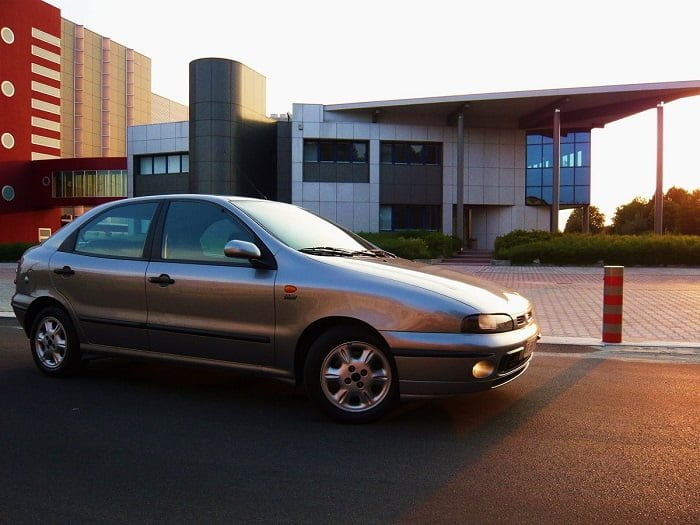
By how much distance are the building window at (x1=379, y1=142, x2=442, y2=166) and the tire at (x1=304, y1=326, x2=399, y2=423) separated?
109 feet

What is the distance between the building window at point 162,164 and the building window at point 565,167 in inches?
845

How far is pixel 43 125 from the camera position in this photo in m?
44.6

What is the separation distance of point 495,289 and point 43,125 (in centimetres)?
4644

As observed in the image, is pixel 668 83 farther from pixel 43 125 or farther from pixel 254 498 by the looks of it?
pixel 43 125

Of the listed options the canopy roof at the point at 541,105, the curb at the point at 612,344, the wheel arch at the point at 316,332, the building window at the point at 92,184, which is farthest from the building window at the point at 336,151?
the wheel arch at the point at 316,332

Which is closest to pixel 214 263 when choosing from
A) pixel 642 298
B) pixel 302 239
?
pixel 302 239

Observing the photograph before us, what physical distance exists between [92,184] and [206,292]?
44.2 metres

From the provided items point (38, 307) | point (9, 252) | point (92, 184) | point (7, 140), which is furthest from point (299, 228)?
point (92, 184)

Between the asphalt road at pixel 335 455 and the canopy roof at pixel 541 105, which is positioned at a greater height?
the canopy roof at pixel 541 105

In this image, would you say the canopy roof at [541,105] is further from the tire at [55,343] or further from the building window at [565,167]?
the tire at [55,343]

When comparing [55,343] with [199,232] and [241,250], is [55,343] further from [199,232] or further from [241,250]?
[241,250]

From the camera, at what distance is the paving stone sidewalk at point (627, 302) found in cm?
921

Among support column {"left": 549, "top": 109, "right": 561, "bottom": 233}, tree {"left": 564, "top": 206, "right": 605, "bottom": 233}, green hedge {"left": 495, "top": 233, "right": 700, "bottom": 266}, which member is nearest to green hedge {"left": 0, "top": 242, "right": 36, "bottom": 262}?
green hedge {"left": 495, "top": 233, "right": 700, "bottom": 266}

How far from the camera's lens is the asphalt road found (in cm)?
317
